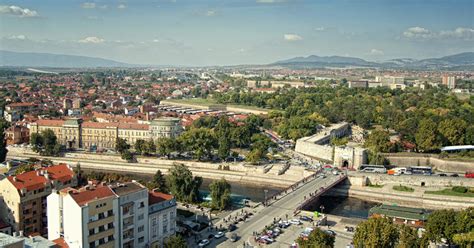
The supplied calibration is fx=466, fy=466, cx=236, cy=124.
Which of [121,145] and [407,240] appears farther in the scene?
[121,145]

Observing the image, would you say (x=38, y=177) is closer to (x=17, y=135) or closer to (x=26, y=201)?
(x=26, y=201)

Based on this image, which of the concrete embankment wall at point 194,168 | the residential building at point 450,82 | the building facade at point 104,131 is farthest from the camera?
the residential building at point 450,82

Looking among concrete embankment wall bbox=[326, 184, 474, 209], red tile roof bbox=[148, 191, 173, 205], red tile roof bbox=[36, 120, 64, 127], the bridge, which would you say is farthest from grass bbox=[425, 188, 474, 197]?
red tile roof bbox=[36, 120, 64, 127]

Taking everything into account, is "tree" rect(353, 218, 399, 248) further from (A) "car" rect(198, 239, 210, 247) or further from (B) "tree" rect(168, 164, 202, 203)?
(B) "tree" rect(168, 164, 202, 203)

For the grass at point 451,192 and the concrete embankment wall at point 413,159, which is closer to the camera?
the grass at point 451,192

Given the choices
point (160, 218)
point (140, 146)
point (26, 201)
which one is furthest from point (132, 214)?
point (140, 146)

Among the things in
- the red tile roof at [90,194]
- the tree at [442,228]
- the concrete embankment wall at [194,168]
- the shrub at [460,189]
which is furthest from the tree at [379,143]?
the red tile roof at [90,194]

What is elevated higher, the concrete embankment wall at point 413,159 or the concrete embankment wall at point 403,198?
the concrete embankment wall at point 413,159

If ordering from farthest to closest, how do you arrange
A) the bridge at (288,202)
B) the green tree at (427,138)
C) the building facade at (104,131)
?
the building facade at (104,131)
the green tree at (427,138)
the bridge at (288,202)

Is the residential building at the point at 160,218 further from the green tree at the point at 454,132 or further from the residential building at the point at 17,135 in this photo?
the residential building at the point at 17,135
